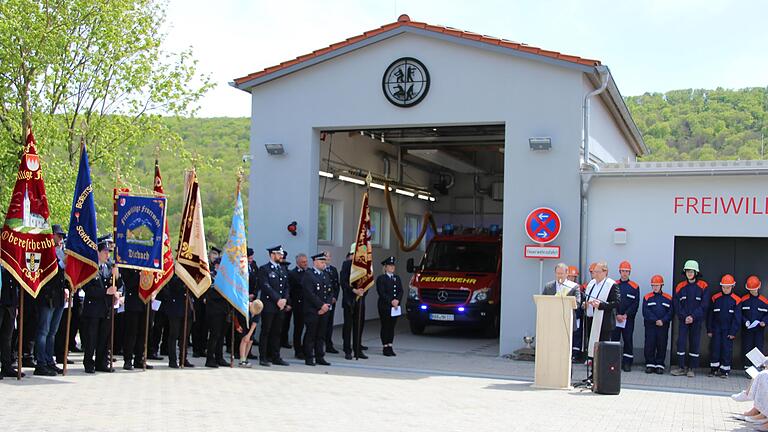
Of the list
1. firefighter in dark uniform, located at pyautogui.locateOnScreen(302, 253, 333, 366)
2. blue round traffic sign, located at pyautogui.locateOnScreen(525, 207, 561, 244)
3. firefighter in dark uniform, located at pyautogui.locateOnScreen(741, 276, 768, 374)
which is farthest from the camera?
blue round traffic sign, located at pyautogui.locateOnScreen(525, 207, 561, 244)

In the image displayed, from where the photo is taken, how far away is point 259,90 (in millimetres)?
17203

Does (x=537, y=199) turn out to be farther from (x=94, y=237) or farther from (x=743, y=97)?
(x=743, y=97)

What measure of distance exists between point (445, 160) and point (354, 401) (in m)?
14.5

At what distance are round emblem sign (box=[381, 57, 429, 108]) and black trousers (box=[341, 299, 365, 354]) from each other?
153 inches

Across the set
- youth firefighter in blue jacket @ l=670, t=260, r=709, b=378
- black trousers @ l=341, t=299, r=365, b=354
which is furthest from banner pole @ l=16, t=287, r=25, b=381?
youth firefighter in blue jacket @ l=670, t=260, r=709, b=378

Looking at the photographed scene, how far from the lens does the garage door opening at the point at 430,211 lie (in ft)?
60.5

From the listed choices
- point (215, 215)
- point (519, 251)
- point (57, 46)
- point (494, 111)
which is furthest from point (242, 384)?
point (215, 215)

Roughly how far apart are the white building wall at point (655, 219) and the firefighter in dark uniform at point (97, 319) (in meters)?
8.10

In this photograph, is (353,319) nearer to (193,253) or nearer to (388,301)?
(388,301)

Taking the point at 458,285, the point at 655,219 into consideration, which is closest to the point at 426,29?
the point at 655,219

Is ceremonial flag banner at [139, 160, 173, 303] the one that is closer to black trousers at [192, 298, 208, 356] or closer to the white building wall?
black trousers at [192, 298, 208, 356]

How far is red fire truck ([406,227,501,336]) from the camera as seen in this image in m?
18.2

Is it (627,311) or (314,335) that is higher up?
(627,311)

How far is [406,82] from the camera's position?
635 inches
